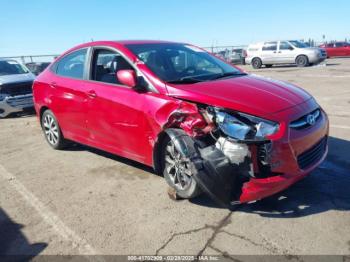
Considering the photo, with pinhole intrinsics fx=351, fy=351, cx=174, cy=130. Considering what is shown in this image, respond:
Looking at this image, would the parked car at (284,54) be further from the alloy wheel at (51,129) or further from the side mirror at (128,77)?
the side mirror at (128,77)

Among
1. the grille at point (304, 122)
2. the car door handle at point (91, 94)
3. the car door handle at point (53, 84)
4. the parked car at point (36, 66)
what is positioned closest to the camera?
the grille at point (304, 122)

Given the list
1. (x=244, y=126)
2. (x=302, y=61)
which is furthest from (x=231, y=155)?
(x=302, y=61)

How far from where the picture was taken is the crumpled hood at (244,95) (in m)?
3.38

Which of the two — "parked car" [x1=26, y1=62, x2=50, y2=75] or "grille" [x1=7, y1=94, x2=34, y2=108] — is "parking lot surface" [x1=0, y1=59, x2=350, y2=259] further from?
"parked car" [x1=26, y1=62, x2=50, y2=75]

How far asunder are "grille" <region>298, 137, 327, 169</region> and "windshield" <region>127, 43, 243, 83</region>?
54.6 inches

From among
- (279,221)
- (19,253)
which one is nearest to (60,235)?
(19,253)

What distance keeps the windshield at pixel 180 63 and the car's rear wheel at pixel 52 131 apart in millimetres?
2159

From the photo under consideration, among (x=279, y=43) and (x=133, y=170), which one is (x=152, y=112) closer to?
(x=133, y=170)

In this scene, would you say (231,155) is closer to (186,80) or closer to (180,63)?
(186,80)

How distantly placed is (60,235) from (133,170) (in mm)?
1620

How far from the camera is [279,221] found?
3.31 m

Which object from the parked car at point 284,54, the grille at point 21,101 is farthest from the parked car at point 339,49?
the grille at point 21,101

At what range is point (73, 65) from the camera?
5.30 meters

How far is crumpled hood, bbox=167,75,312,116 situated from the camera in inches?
133
